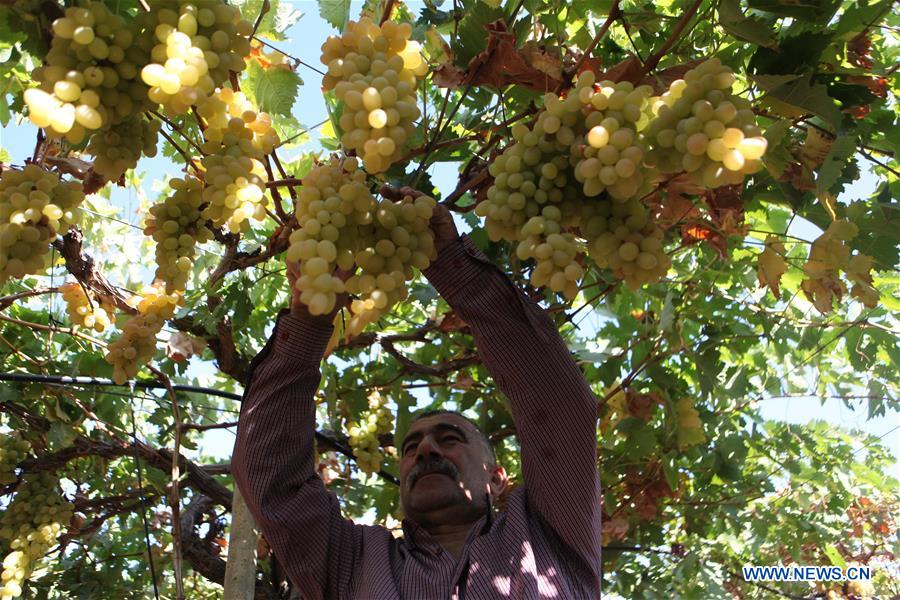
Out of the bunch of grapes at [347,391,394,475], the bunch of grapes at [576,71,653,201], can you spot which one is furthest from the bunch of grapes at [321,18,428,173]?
the bunch of grapes at [347,391,394,475]

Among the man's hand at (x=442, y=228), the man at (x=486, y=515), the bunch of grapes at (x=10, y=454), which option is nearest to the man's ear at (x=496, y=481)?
the man at (x=486, y=515)

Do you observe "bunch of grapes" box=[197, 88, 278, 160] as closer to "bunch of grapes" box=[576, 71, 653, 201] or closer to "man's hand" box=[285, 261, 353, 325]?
"man's hand" box=[285, 261, 353, 325]

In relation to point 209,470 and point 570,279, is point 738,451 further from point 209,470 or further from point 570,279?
point 570,279

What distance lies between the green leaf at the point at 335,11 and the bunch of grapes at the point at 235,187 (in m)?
1.07

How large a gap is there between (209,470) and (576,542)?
249cm

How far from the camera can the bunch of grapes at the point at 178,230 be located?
64.2 inches

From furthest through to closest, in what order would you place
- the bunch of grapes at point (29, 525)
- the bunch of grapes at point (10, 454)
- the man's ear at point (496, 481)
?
the bunch of grapes at point (10, 454)
the bunch of grapes at point (29, 525)
the man's ear at point (496, 481)

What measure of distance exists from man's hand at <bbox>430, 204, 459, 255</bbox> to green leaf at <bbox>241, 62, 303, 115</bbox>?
2.64 ft

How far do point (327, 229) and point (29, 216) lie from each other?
0.57 m

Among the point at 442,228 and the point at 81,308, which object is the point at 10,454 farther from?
the point at 442,228

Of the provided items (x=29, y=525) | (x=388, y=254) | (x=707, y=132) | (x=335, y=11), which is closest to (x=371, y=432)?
(x=29, y=525)

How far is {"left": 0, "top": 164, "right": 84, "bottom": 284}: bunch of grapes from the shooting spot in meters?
1.36

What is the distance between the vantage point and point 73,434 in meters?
3.65

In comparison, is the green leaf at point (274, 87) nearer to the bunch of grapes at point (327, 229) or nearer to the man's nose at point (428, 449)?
the bunch of grapes at point (327, 229)
